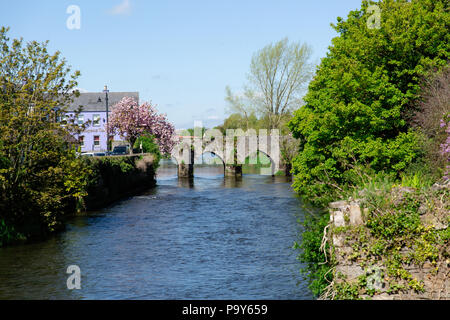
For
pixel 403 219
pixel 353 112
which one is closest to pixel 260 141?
pixel 353 112

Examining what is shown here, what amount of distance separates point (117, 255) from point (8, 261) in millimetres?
4213

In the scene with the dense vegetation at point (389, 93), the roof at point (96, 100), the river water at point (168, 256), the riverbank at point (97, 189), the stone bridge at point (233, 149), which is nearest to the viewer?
the river water at point (168, 256)

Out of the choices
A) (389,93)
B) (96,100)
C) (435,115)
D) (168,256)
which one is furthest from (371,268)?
(96,100)

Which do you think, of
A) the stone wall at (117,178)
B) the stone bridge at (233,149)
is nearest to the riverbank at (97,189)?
the stone wall at (117,178)

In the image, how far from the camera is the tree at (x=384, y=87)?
90.5 feet

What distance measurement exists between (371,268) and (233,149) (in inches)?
2230

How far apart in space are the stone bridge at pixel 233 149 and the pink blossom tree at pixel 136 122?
14.1 ft

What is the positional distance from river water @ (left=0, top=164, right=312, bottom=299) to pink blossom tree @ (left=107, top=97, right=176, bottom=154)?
28.2 metres

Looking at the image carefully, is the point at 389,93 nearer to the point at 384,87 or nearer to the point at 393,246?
the point at 384,87

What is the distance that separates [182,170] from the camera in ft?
214

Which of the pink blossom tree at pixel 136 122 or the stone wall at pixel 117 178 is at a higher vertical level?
the pink blossom tree at pixel 136 122

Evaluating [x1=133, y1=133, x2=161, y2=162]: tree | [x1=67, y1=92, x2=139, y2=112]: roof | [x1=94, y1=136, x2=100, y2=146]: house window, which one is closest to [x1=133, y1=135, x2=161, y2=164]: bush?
[x1=133, y1=133, x2=161, y2=162]: tree
